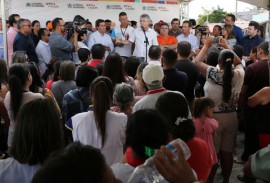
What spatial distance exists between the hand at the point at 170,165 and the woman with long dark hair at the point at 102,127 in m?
1.33

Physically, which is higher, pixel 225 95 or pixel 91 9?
pixel 91 9

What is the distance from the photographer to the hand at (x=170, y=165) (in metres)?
1.03

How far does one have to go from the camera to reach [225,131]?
3.42 m

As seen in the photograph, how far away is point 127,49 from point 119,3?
3.55 m

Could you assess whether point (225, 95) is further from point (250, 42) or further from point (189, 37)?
point (189, 37)

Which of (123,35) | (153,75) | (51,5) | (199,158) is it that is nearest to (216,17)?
(51,5)

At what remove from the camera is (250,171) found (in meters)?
1.46

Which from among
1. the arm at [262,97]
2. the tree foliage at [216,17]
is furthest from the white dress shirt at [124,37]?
the tree foliage at [216,17]

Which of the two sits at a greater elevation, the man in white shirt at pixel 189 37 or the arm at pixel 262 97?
the man in white shirt at pixel 189 37

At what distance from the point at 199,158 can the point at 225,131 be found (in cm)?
166

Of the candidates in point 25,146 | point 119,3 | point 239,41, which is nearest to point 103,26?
point 239,41

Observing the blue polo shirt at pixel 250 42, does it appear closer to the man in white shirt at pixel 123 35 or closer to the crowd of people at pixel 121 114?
the crowd of people at pixel 121 114

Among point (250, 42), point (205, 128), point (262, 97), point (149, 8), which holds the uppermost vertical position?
point (149, 8)

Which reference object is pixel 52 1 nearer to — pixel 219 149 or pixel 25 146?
pixel 219 149
